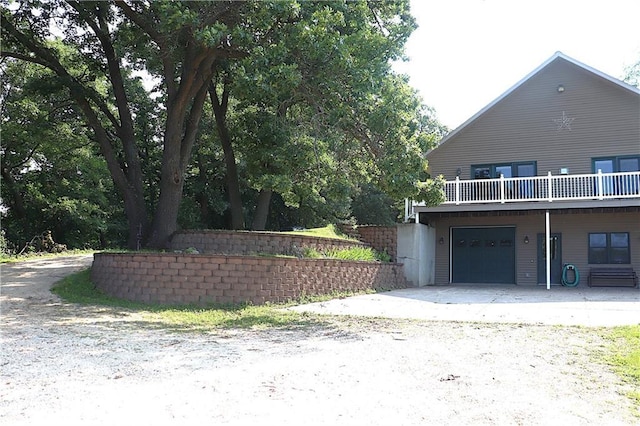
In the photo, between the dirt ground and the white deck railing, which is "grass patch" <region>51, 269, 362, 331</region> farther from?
the white deck railing

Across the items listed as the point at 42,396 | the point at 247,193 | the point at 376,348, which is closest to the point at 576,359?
the point at 376,348

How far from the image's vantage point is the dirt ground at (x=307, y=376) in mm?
4117

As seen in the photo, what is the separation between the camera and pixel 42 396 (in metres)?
4.53

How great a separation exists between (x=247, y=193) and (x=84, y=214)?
770 cm

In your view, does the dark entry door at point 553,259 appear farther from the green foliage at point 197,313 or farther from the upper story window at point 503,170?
the green foliage at point 197,313

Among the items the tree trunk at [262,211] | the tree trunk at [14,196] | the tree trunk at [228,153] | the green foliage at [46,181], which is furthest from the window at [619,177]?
the tree trunk at [14,196]

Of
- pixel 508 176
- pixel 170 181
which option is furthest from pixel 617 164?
pixel 170 181

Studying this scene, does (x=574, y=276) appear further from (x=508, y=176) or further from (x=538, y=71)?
(x=538, y=71)

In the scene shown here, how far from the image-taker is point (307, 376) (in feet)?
17.3

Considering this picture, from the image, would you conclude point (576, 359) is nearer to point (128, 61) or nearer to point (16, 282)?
point (16, 282)

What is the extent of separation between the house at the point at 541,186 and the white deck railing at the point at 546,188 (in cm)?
3

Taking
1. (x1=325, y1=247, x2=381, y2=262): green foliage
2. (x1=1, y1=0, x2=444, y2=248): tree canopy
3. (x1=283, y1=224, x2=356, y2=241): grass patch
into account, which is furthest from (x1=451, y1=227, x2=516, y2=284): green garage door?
(x1=1, y1=0, x2=444, y2=248): tree canopy

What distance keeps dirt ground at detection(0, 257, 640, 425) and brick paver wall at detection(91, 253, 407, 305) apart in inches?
85.0

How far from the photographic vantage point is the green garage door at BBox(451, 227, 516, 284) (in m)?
19.3
